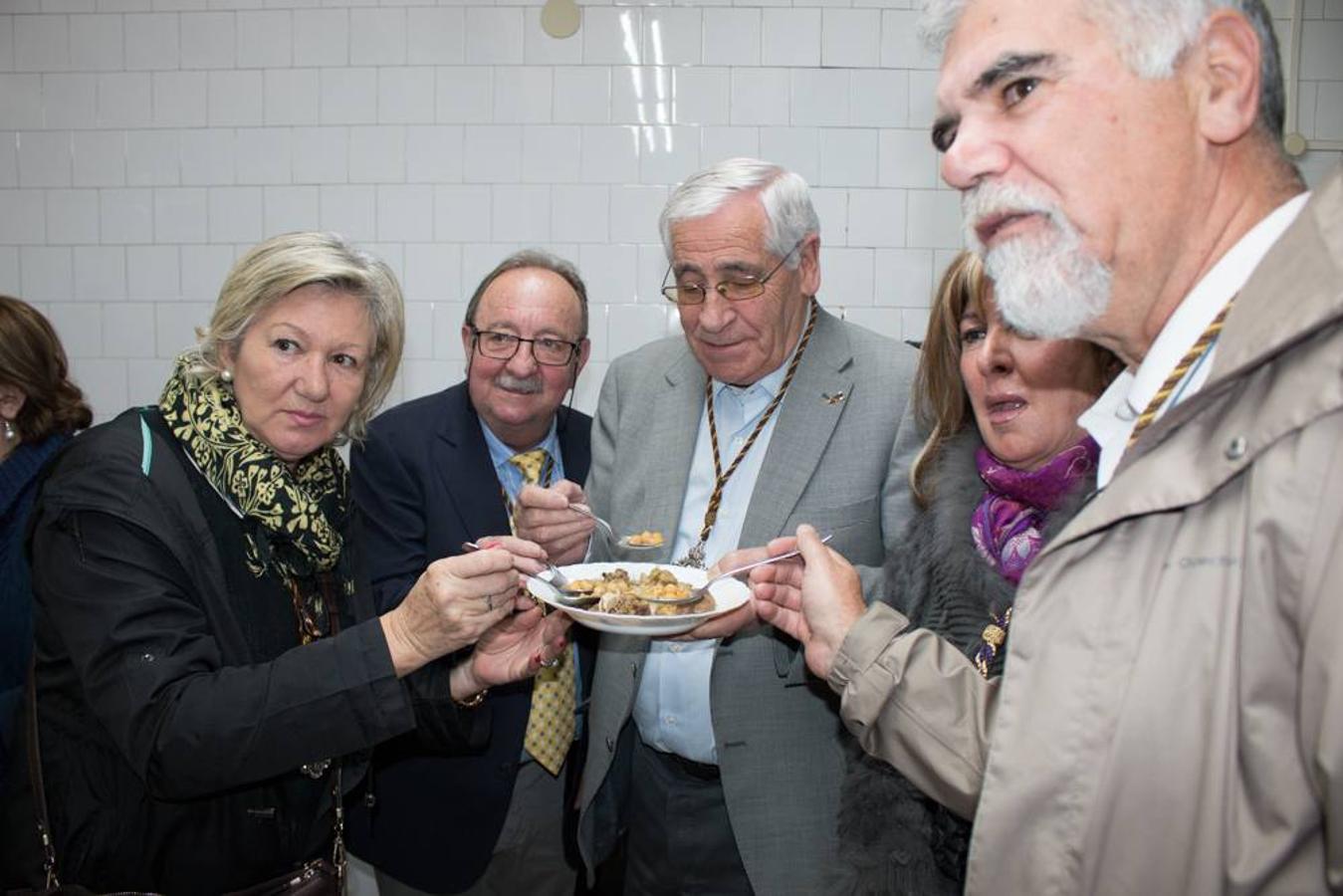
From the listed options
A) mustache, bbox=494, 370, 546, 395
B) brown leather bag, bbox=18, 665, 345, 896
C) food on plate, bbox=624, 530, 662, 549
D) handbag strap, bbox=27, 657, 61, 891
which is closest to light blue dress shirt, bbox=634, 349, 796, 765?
food on plate, bbox=624, 530, 662, 549

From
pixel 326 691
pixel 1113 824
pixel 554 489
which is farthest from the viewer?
pixel 554 489

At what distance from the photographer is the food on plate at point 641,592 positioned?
174cm

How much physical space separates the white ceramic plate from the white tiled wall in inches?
81.5

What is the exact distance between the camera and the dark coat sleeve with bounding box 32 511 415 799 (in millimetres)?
1620

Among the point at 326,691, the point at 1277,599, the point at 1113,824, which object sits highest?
the point at 1277,599

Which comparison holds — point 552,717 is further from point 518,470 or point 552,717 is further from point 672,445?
point 672,445

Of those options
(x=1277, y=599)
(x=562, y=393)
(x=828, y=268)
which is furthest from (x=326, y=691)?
(x=828, y=268)

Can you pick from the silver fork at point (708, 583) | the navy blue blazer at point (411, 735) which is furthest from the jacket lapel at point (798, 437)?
the navy blue blazer at point (411, 735)

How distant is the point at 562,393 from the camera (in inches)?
106

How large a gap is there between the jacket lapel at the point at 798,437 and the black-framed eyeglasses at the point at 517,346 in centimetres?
74

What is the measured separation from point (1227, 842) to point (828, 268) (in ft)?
10.7

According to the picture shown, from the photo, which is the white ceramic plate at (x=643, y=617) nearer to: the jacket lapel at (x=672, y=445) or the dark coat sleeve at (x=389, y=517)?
the jacket lapel at (x=672, y=445)

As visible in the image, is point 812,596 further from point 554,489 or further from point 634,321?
point 634,321

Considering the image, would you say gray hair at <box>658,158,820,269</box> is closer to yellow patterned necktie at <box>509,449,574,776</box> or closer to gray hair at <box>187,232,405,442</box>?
gray hair at <box>187,232,405,442</box>
